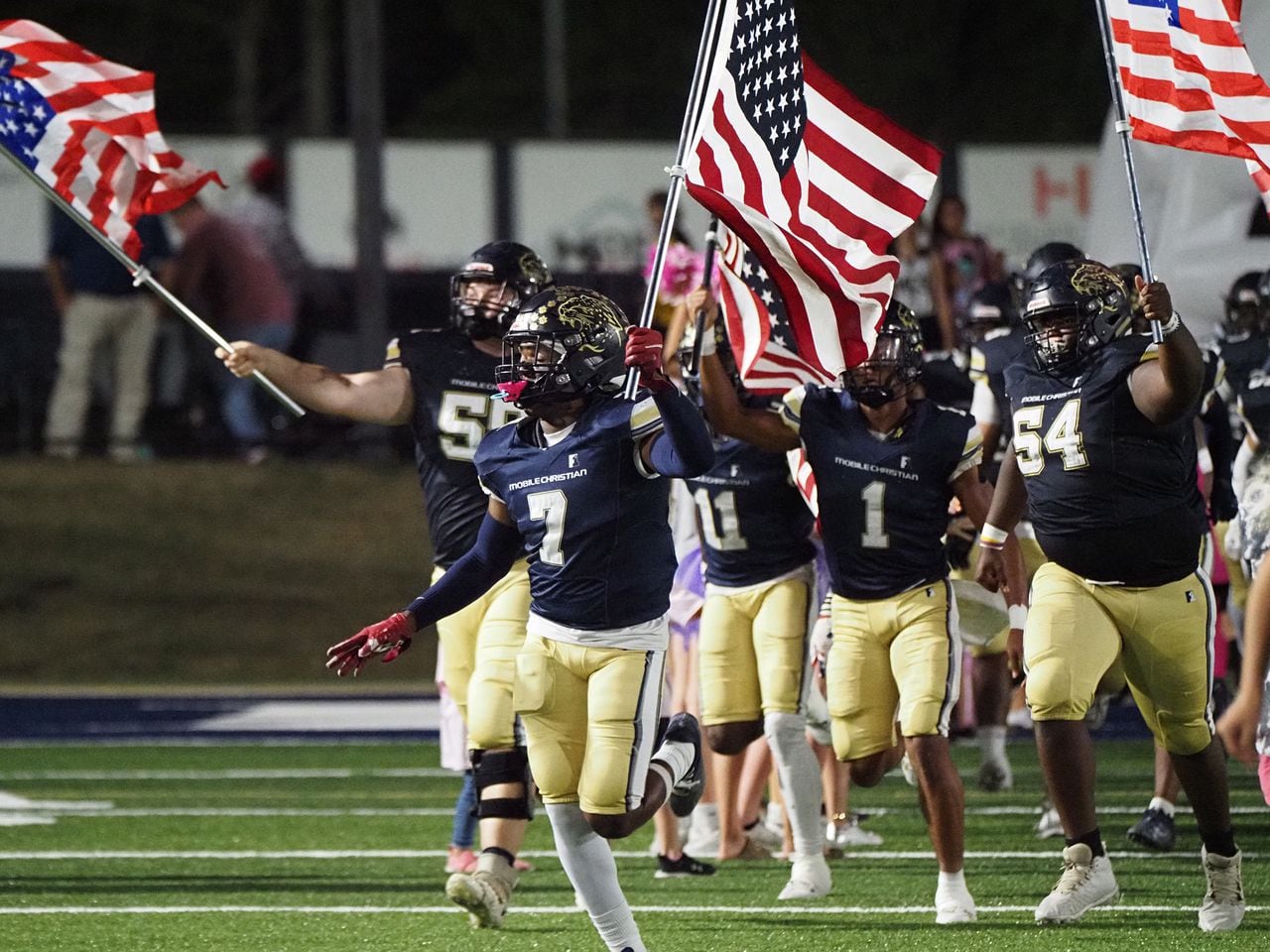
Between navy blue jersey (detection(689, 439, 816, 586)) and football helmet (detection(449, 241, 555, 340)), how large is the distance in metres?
0.94

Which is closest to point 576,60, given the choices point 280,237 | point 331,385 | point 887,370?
point 280,237

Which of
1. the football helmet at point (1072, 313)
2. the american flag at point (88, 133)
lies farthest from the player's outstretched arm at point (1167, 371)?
the american flag at point (88, 133)

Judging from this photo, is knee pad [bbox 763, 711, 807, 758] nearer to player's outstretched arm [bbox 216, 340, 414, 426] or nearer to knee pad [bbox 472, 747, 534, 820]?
knee pad [bbox 472, 747, 534, 820]

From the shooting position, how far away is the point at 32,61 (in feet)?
29.8

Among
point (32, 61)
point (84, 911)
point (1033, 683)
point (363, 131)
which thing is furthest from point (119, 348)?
point (1033, 683)

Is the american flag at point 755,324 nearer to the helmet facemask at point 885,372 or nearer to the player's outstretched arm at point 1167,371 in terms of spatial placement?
the helmet facemask at point 885,372

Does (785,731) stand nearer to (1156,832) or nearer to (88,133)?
(1156,832)

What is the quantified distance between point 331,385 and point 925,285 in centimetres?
750

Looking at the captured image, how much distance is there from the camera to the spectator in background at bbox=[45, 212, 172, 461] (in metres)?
16.6

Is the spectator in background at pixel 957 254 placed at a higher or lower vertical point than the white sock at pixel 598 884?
higher

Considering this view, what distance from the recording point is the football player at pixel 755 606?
8.67 m

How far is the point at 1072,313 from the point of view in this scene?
7.64 meters

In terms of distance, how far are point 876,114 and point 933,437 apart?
104cm

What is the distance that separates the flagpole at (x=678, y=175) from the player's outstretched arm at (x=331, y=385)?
4.39 ft
